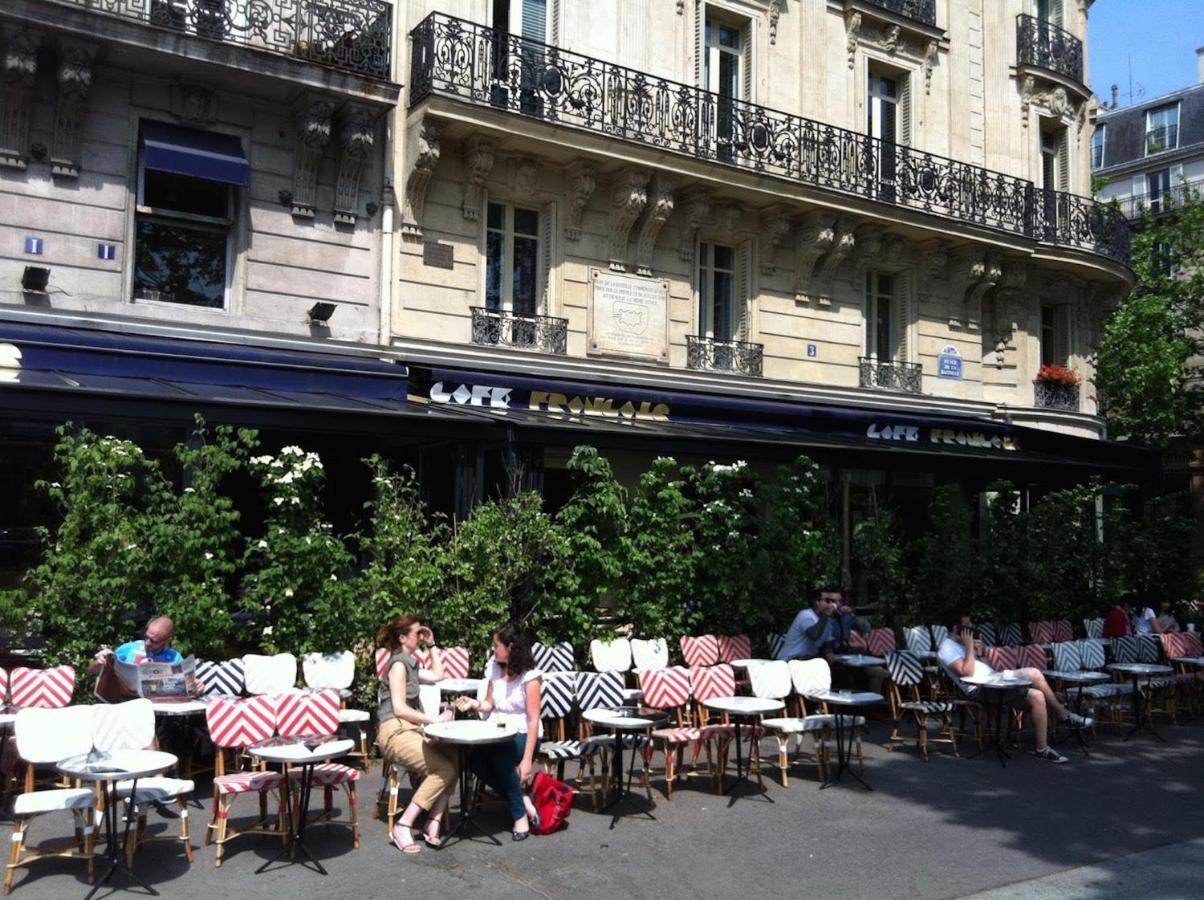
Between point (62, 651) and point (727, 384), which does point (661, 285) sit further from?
point (62, 651)

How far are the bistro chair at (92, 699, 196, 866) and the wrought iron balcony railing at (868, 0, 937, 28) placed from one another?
15.0m

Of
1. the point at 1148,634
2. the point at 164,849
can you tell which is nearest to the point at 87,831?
the point at 164,849

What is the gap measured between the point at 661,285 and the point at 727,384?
62.1 inches

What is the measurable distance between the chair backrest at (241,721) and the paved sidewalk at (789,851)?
1.88ft

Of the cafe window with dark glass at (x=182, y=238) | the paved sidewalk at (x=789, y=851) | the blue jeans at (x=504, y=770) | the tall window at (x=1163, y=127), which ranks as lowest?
the paved sidewalk at (x=789, y=851)

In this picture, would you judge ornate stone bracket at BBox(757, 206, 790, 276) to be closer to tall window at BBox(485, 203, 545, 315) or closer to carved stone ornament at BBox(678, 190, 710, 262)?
carved stone ornament at BBox(678, 190, 710, 262)

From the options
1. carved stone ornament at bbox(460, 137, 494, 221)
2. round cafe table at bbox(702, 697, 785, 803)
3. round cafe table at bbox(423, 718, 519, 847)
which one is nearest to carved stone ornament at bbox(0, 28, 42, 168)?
carved stone ornament at bbox(460, 137, 494, 221)

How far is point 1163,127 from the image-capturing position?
A: 3572 cm

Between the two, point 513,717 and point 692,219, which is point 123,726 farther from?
point 692,219

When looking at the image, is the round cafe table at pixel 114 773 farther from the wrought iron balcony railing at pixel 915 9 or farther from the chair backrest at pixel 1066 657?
the wrought iron balcony railing at pixel 915 9

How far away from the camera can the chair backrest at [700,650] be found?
31.3ft

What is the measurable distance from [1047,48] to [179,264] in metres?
15.0

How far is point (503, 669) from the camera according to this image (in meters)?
6.63

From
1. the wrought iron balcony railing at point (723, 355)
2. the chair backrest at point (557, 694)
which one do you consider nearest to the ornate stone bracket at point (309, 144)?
the wrought iron balcony railing at point (723, 355)
